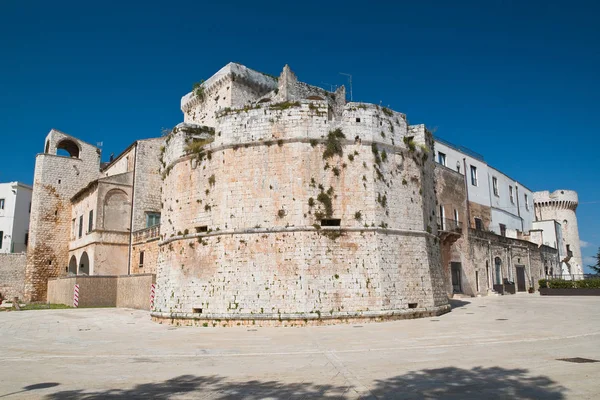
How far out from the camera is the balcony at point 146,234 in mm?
27672

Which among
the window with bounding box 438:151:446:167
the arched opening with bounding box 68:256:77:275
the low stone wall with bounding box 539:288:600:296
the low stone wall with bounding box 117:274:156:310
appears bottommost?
the low stone wall with bounding box 539:288:600:296

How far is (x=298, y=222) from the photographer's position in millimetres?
16938

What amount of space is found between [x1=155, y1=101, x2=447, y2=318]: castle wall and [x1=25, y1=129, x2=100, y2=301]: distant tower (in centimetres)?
2129

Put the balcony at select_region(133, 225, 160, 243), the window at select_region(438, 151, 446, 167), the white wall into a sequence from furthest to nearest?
the white wall < the window at select_region(438, 151, 446, 167) < the balcony at select_region(133, 225, 160, 243)

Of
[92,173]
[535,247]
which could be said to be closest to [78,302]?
[92,173]

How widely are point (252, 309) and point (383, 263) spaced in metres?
5.16

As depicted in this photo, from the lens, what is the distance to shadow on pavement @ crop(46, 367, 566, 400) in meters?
6.32

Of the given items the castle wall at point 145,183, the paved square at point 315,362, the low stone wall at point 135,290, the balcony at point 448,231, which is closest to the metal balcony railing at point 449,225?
the balcony at point 448,231

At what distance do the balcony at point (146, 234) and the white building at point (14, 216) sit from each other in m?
23.4

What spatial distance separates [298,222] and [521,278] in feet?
101

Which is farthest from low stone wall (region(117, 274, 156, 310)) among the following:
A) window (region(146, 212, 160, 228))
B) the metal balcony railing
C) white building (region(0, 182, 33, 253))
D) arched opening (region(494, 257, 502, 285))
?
arched opening (region(494, 257, 502, 285))

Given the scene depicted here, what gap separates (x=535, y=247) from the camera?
42906mm

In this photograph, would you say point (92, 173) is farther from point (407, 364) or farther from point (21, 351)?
point (407, 364)

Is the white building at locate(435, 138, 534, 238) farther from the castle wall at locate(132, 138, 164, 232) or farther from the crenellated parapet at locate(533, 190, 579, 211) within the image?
the castle wall at locate(132, 138, 164, 232)
